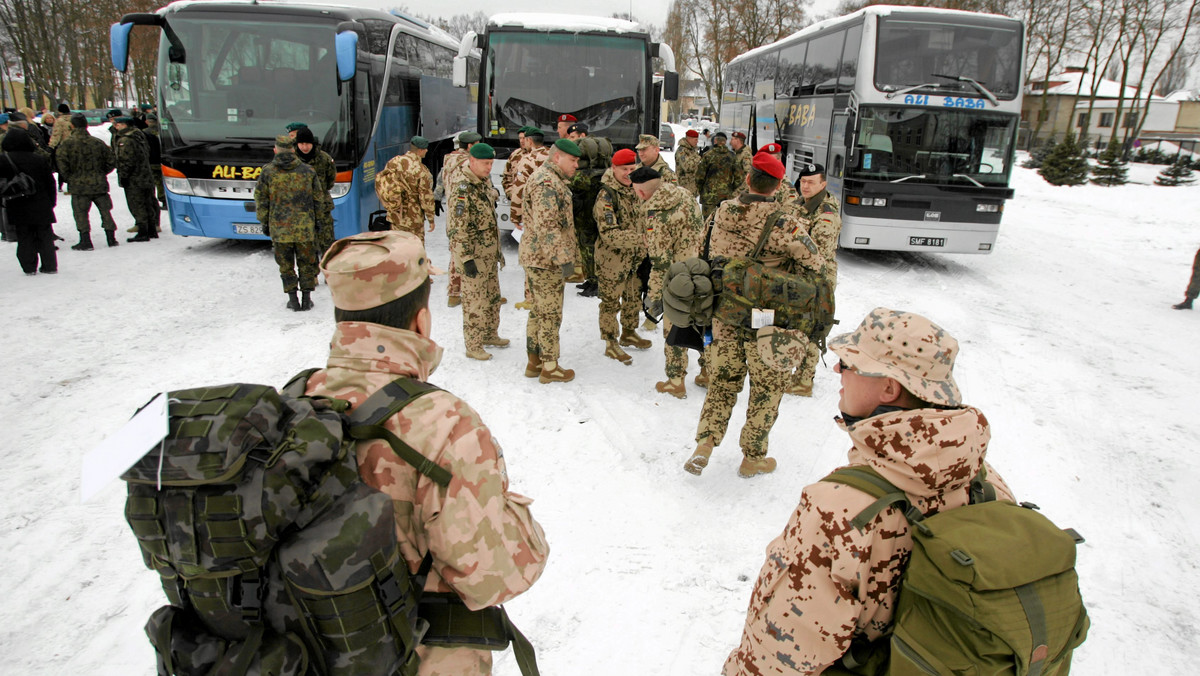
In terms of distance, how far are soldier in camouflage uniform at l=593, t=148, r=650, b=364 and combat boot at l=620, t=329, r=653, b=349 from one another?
30 centimetres

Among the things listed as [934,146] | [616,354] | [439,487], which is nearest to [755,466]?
[616,354]

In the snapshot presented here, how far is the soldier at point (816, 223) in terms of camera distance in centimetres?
543

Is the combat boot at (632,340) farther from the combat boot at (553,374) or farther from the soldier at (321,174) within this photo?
the soldier at (321,174)

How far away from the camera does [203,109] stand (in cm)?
865

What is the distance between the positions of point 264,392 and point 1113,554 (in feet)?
14.8

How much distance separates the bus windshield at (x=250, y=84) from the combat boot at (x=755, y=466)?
712 centimetres

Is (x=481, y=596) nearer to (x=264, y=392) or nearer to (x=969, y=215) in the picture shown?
(x=264, y=392)

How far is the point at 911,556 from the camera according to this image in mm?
1443

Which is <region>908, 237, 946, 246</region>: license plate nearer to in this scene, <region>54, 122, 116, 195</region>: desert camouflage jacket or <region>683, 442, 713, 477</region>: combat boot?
<region>683, 442, 713, 477</region>: combat boot

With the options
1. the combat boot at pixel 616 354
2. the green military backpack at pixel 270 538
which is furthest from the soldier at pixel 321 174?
the green military backpack at pixel 270 538

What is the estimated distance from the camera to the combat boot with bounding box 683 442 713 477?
13.8 ft

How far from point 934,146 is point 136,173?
470 inches

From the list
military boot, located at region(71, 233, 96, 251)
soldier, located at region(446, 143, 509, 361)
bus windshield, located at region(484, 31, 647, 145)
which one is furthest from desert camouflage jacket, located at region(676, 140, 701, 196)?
military boot, located at region(71, 233, 96, 251)

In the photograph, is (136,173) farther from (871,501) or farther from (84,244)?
(871,501)
